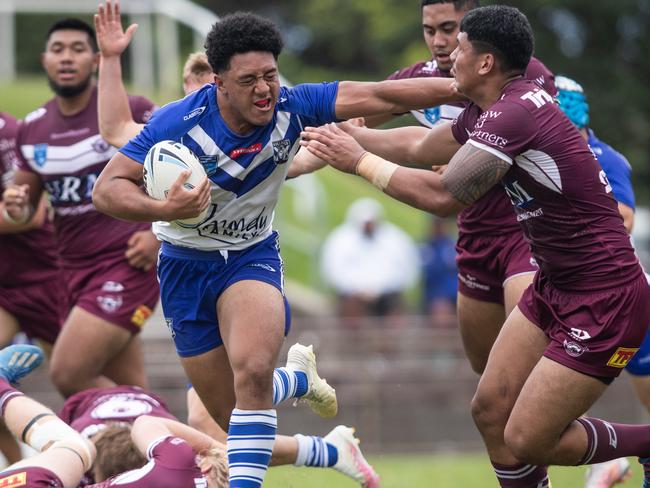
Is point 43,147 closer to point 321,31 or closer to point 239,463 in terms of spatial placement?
point 239,463

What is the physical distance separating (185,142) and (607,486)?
3.60 m

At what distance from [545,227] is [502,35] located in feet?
3.35

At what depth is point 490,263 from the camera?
7352 millimetres

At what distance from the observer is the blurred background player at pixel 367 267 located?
15156 millimetres

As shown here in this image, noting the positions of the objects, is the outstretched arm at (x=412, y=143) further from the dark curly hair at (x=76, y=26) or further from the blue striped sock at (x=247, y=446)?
the dark curly hair at (x=76, y=26)

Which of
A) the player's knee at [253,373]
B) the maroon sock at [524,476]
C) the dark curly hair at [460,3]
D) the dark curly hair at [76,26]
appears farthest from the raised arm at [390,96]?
the dark curly hair at [76,26]

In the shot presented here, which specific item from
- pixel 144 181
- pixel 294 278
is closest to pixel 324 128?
pixel 144 181

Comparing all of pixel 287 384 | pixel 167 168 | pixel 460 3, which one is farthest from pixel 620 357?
pixel 460 3

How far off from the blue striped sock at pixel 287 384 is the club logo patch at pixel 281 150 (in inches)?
48.4

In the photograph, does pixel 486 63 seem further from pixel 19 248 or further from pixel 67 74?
pixel 19 248

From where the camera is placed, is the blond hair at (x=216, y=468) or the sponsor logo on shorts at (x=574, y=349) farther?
the blond hair at (x=216, y=468)

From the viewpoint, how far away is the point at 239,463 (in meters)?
6.15

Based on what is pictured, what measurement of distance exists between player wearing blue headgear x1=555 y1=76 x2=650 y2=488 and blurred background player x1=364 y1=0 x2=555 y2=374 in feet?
2.30

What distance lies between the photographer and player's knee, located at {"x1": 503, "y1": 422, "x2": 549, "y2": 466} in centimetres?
620
